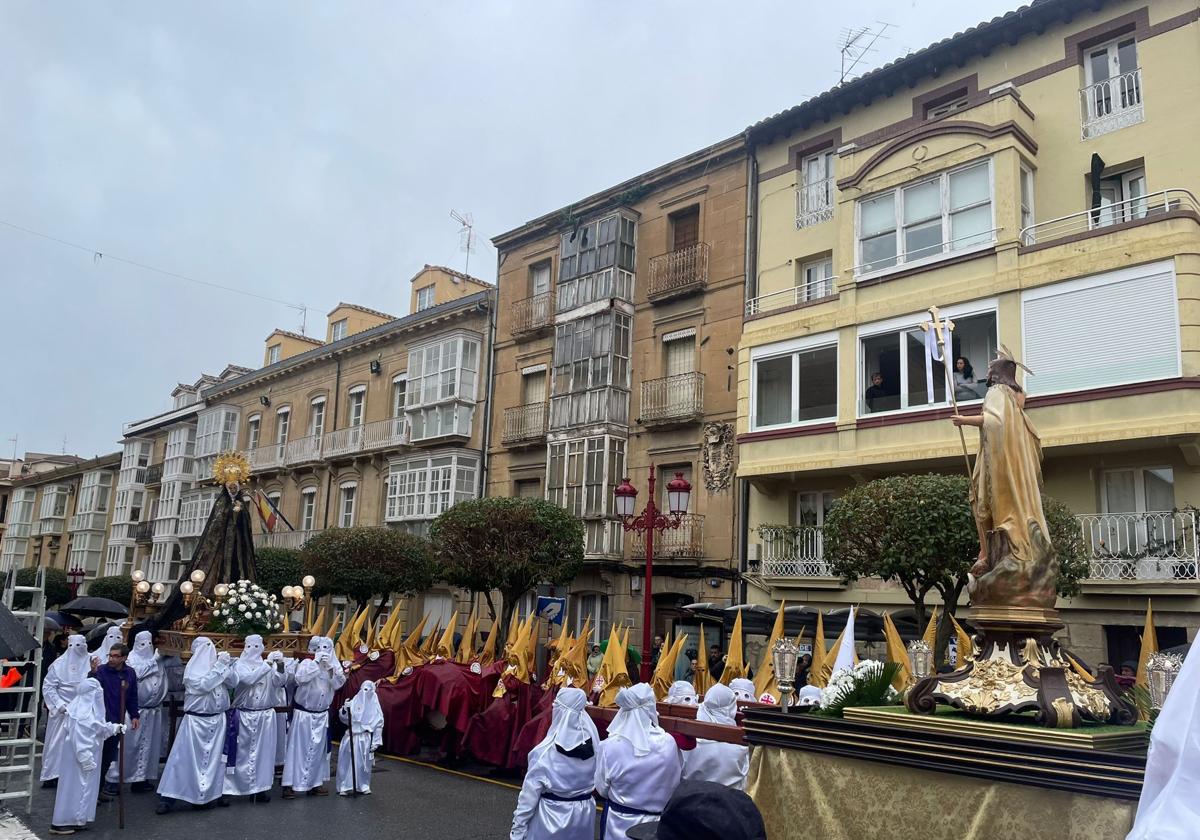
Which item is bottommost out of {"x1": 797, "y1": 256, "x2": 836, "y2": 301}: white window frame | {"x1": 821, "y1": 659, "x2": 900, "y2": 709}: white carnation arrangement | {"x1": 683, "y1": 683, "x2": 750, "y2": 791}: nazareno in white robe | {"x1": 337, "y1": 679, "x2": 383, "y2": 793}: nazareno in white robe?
{"x1": 337, "y1": 679, "x2": 383, "y2": 793}: nazareno in white robe

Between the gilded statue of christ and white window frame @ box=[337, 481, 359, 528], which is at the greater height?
white window frame @ box=[337, 481, 359, 528]

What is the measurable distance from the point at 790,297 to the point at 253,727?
594 inches

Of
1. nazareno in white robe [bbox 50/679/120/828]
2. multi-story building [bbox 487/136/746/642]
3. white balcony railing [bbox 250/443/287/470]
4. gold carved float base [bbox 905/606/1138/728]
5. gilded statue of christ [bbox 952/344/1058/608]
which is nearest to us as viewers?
gold carved float base [bbox 905/606/1138/728]

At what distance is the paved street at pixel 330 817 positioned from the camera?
9836 mm

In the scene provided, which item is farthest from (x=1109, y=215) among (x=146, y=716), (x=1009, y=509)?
(x=146, y=716)

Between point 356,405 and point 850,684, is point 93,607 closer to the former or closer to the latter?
point 356,405

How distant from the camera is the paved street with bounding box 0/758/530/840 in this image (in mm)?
9836

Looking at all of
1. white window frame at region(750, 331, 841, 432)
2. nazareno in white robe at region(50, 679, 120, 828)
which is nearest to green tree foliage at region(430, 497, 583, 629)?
white window frame at region(750, 331, 841, 432)

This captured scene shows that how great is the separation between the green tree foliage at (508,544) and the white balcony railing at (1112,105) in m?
13.6

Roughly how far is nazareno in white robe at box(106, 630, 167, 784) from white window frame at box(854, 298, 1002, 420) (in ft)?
42.6

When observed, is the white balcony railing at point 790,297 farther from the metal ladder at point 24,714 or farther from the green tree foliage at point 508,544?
the metal ladder at point 24,714

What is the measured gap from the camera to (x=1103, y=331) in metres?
15.8

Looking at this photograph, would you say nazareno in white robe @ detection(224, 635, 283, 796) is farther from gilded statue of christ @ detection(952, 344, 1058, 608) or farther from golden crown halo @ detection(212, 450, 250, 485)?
gilded statue of christ @ detection(952, 344, 1058, 608)

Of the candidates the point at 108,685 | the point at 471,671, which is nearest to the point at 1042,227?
the point at 471,671
